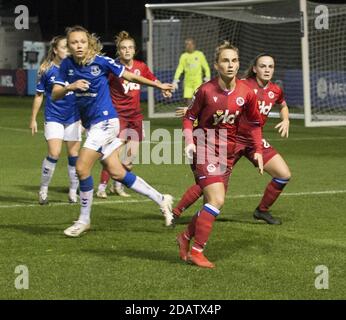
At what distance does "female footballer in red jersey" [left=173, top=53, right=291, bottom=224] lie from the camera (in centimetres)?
1210

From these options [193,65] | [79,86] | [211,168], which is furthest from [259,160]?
[193,65]

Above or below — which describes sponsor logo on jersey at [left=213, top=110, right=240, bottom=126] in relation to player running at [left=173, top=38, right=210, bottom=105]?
above

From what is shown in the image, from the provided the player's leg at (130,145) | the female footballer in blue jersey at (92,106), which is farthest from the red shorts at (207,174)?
the player's leg at (130,145)

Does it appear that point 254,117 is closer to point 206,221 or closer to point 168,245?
point 206,221

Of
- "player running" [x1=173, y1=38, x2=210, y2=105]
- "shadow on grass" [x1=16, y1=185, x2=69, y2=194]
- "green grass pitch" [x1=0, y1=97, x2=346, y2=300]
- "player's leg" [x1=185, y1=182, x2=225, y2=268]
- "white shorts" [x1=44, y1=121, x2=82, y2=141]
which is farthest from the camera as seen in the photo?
"player running" [x1=173, y1=38, x2=210, y2=105]

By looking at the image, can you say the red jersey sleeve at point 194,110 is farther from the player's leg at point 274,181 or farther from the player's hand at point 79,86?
the player's leg at point 274,181

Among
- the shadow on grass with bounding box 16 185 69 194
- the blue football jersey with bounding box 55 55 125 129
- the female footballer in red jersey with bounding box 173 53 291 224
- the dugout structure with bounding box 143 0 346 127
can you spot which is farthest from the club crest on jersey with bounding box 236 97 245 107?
the dugout structure with bounding box 143 0 346 127

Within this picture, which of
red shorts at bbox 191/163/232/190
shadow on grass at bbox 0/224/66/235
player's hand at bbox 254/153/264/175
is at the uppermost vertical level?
player's hand at bbox 254/153/264/175

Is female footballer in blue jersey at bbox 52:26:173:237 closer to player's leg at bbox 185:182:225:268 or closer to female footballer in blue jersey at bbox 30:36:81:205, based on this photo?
player's leg at bbox 185:182:225:268

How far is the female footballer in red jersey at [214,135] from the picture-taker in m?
9.68

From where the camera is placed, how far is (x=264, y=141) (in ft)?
40.9

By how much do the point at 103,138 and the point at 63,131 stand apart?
282 centimetres

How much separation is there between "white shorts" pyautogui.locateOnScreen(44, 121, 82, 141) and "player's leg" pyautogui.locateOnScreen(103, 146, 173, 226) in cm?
255

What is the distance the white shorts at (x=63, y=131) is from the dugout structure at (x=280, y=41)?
34.5 feet
